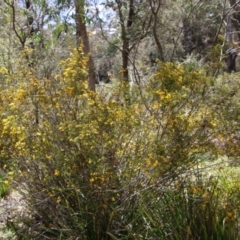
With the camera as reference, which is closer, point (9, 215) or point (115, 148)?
point (115, 148)

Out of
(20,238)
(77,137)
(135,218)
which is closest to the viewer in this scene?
(77,137)

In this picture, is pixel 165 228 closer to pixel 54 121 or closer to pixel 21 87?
pixel 54 121

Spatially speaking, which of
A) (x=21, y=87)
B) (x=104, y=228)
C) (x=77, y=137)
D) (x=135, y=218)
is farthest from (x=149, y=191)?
(x=21, y=87)

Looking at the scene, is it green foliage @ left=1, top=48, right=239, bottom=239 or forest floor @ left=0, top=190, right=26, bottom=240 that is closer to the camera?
green foliage @ left=1, top=48, right=239, bottom=239

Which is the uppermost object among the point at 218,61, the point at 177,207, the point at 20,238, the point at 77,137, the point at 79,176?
the point at 218,61

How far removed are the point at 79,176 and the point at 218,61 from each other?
1843mm

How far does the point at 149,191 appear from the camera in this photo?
3.89 metres

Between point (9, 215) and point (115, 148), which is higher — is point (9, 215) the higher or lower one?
the lower one

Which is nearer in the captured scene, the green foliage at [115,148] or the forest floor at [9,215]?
the green foliage at [115,148]

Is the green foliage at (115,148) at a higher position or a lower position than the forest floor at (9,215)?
higher

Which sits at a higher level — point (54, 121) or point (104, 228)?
point (54, 121)

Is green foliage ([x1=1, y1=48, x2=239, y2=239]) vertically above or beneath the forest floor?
above

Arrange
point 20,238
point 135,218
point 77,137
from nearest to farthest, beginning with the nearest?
point 77,137, point 135,218, point 20,238

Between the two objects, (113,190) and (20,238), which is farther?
(20,238)
